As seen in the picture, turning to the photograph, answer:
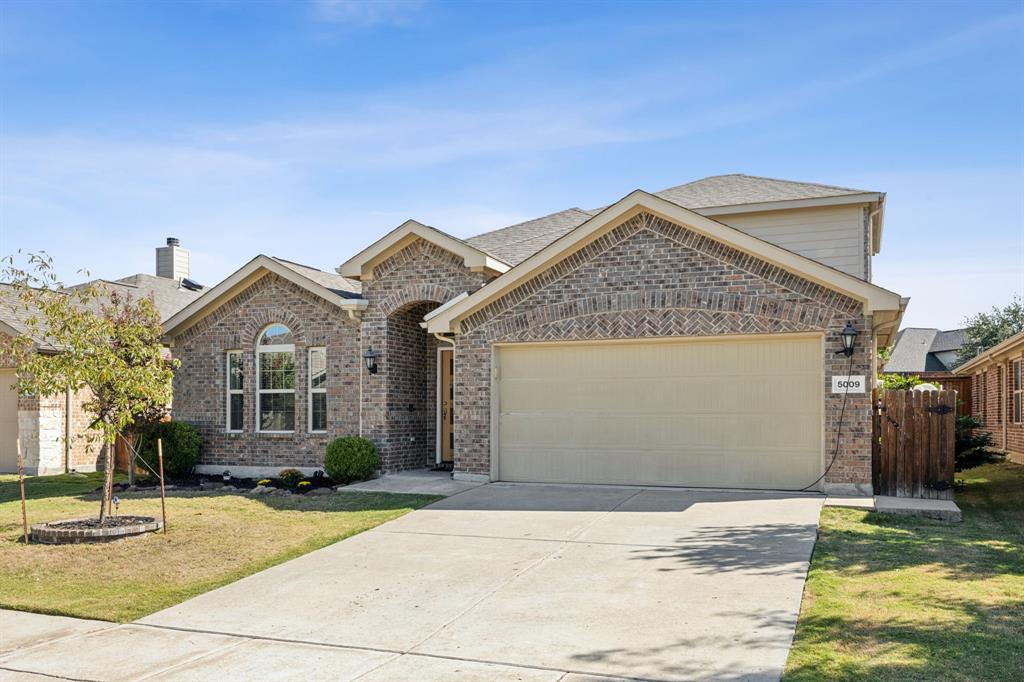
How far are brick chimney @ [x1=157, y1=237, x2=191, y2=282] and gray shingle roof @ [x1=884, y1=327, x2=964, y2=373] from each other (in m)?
28.0

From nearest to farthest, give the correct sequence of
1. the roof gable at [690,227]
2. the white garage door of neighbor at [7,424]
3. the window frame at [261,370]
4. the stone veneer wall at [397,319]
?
1. the roof gable at [690,227]
2. the stone veneer wall at [397,319]
3. the window frame at [261,370]
4. the white garage door of neighbor at [7,424]

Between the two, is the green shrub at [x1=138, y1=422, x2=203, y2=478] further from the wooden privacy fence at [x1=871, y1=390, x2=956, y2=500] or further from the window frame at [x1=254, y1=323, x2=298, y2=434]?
the wooden privacy fence at [x1=871, y1=390, x2=956, y2=500]

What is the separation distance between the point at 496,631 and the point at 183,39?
1008 cm

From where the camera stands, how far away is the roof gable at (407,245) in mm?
15664

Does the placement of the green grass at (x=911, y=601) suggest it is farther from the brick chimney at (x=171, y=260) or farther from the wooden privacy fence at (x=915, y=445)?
the brick chimney at (x=171, y=260)

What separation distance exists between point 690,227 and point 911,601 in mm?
7451

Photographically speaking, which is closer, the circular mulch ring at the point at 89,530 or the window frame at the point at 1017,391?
the circular mulch ring at the point at 89,530

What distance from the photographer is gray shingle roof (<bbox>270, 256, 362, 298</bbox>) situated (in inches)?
672

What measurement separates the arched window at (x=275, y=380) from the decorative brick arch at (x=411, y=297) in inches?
89.0

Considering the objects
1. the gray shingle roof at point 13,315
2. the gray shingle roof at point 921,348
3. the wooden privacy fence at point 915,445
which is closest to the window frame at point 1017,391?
the wooden privacy fence at point 915,445

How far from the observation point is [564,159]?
16.1 meters

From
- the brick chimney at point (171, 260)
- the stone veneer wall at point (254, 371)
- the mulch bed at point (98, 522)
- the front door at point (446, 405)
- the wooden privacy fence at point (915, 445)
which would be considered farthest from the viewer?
the brick chimney at point (171, 260)

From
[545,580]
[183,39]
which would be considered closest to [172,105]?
[183,39]

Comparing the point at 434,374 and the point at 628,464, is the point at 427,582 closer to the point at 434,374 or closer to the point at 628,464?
the point at 628,464
